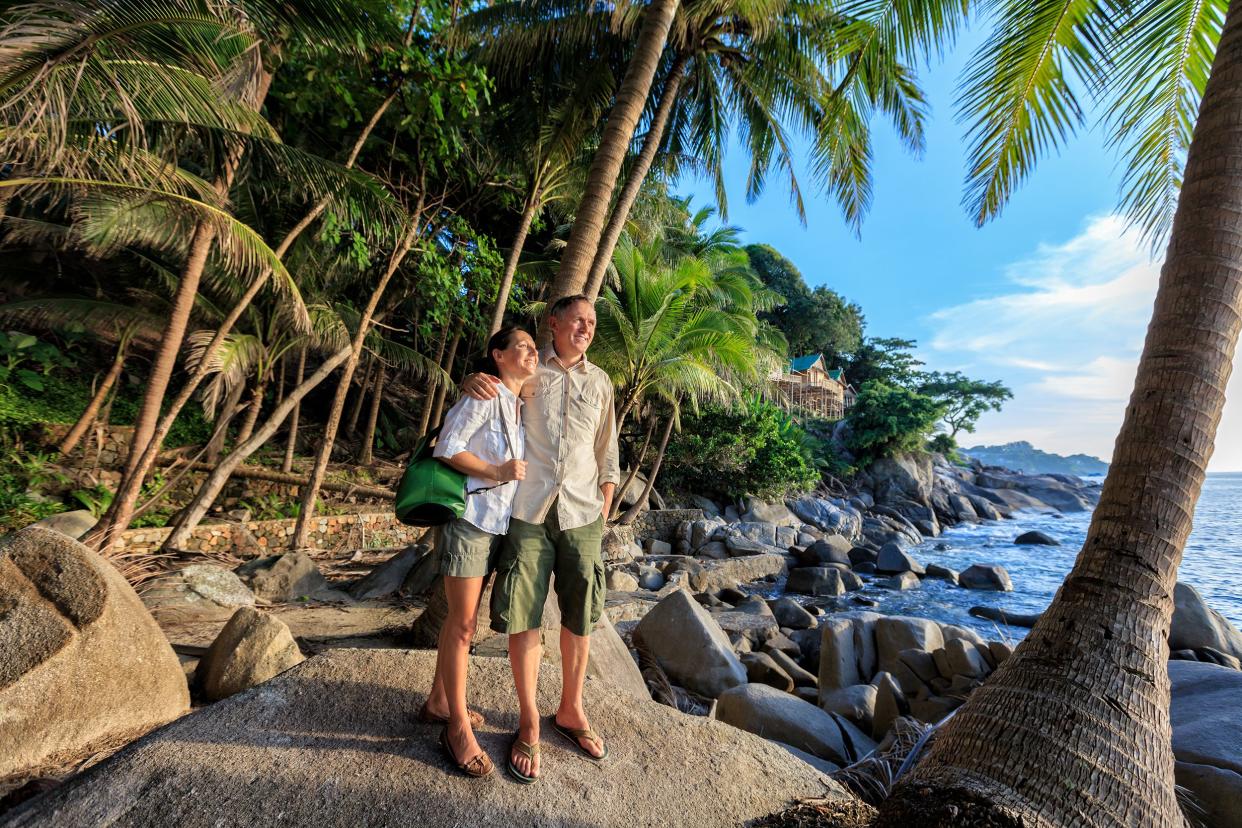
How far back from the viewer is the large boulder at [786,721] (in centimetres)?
A: 366

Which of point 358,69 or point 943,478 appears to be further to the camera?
point 943,478

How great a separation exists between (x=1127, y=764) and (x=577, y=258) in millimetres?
4044

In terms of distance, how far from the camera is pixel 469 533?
2027 mm

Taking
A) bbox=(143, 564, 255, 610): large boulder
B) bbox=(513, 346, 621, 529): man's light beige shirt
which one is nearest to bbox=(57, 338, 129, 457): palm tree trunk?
bbox=(143, 564, 255, 610): large boulder

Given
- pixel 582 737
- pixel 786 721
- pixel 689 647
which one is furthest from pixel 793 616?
pixel 582 737

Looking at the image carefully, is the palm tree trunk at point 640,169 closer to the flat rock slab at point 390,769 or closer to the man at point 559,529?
the man at point 559,529

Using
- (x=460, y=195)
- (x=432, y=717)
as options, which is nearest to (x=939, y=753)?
(x=432, y=717)

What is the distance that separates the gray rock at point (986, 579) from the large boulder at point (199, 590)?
14.4 meters

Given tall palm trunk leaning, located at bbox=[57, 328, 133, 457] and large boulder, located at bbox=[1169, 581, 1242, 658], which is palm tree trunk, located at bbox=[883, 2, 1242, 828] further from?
tall palm trunk leaning, located at bbox=[57, 328, 133, 457]

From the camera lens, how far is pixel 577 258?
4.27 meters

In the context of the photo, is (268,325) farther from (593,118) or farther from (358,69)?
(593,118)

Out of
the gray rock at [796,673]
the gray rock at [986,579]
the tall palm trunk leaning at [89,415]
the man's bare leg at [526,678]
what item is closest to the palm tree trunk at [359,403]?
the tall palm trunk leaning at [89,415]

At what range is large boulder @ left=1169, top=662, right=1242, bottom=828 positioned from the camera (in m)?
2.63

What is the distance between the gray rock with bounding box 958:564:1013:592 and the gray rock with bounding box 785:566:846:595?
11.5 feet
